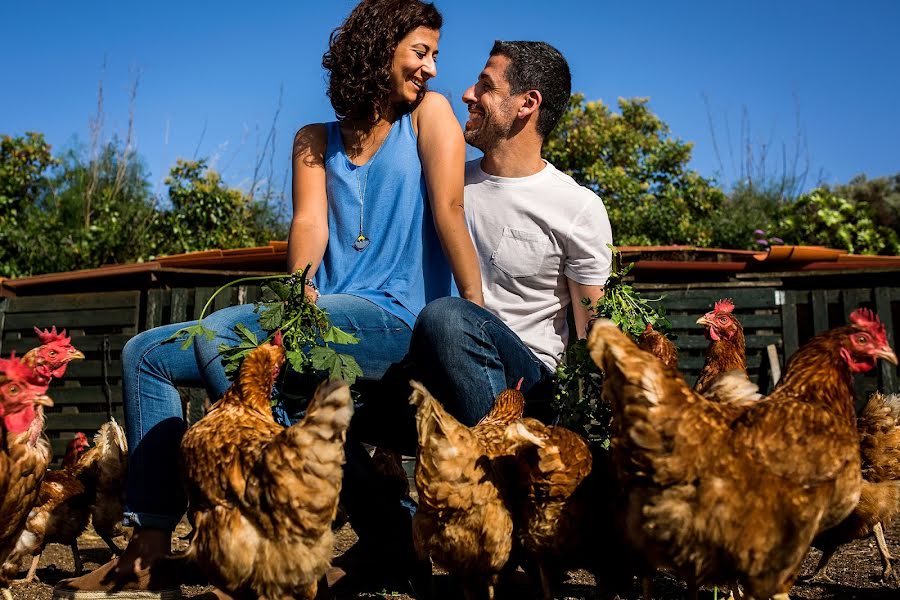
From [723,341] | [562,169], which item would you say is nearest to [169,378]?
[723,341]

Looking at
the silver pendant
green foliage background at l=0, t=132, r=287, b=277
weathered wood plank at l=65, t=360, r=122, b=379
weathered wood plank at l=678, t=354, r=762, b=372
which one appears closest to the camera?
the silver pendant

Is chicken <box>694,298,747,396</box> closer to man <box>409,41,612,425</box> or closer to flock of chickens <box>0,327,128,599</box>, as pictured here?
man <box>409,41,612,425</box>

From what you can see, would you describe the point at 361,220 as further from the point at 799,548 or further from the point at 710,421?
the point at 799,548

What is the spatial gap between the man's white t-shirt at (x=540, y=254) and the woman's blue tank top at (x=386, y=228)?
14.3 inches

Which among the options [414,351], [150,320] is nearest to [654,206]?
[150,320]

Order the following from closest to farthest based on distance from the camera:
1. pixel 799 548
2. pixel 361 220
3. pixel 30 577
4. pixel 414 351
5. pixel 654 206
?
pixel 799 548 < pixel 414 351 < pixel 361 220 < pixel 30 577 < pixel 654 206

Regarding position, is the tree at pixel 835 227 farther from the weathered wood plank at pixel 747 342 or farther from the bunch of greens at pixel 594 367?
the bunch of greens at pixel 594 367

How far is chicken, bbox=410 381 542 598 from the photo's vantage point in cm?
251

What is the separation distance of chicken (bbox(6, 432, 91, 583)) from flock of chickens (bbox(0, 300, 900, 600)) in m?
1.68

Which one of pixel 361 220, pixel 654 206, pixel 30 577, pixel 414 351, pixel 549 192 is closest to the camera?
pixel 414 351

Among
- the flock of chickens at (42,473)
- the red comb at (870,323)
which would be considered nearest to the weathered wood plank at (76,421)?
the flock of chickens at (42,473)

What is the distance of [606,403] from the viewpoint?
2.96 m

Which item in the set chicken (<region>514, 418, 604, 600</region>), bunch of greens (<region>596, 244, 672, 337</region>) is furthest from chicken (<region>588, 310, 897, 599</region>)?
bunch of greens (<region>596, 244, 672, 337</region>)

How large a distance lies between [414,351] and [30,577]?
10.2 ft
